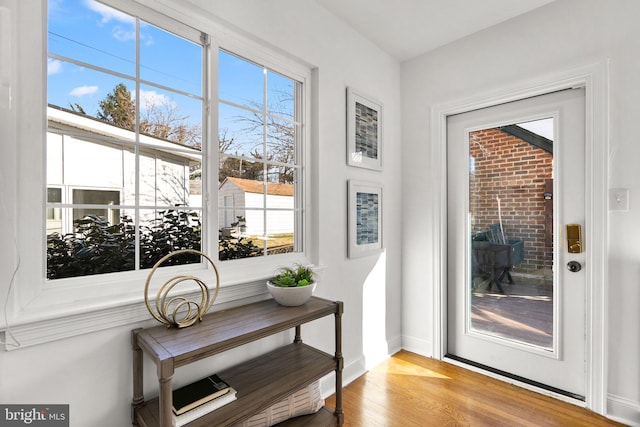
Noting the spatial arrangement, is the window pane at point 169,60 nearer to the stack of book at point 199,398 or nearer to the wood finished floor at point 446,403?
the stack of book at point 199,398

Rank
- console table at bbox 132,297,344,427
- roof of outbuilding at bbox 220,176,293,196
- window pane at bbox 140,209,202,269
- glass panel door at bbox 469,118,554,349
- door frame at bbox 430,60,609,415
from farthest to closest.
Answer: glass panel door at bbox 469,118,554,349
door frame at bbox 430,60,609,415
roof of outbuilding at bbox 220,176,293,196
window pane at bbox 140,209,202,269
console table at bbox 132,297,344,427

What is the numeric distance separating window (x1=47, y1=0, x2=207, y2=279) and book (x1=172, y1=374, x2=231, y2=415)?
557mm

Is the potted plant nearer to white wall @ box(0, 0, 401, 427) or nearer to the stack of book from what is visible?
white wall @ box(0, 0, 401, 427)

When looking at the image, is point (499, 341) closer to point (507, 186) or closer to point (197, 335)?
point (507, 186)

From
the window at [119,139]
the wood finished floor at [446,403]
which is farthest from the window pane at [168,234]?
the wood finished floor at [446,403]

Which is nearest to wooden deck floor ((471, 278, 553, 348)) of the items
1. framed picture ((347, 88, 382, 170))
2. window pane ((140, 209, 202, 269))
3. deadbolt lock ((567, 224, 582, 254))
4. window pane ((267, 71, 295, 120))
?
deadbolt lock ((567, 224, 582, 254))

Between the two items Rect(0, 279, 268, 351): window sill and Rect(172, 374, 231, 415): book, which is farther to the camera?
Rect(172, 374, 231, 415): book

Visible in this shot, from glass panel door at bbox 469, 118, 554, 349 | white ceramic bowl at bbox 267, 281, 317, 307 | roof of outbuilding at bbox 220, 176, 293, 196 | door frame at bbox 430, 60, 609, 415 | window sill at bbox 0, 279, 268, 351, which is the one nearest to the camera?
window sill at bbox 0, 279, 268, 351

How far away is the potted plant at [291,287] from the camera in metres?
1.63

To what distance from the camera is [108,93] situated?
1.30m

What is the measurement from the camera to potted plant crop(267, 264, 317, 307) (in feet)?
5.36

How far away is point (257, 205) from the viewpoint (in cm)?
185

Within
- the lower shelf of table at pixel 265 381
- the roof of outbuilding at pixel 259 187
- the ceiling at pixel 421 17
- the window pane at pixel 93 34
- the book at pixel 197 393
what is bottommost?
the lower shelf of table at pixel 265 381

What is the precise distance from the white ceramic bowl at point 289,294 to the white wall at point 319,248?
13.0 inches
